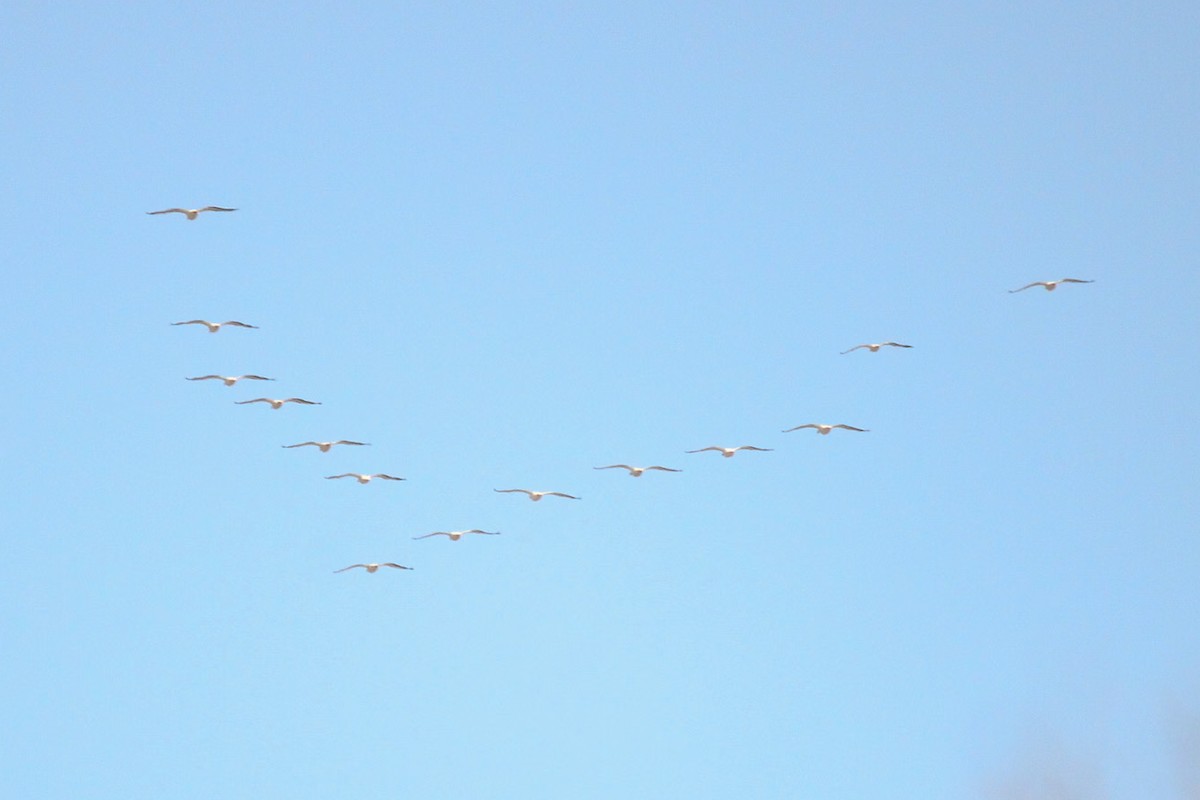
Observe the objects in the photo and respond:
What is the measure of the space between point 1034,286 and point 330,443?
39.5 m

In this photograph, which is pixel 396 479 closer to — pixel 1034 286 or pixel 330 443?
pixel 330 443

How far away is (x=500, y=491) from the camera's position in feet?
488

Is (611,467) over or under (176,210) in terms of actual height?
under

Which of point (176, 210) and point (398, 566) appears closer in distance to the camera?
point (176, 210)

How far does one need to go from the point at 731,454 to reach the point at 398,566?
19699mm

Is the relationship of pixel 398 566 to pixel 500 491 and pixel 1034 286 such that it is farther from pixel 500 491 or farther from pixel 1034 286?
pixel 1034 286

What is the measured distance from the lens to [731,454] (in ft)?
500

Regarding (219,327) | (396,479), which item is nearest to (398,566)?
(396,479)

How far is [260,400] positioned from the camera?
490ft

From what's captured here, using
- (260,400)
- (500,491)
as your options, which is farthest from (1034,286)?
(260,400)

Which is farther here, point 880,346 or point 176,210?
point 880,346

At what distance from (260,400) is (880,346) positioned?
111 feet

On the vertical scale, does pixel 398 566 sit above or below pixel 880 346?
below

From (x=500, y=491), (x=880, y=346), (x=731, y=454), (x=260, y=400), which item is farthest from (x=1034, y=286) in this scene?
(x=260, y=400)
